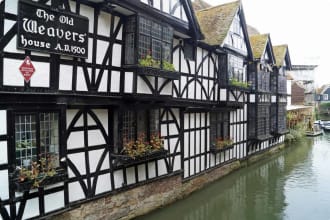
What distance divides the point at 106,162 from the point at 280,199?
6.99 m

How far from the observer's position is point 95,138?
307 inches

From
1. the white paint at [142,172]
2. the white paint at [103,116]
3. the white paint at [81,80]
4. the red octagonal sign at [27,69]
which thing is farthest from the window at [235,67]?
the red octagonal sign at [27,69]

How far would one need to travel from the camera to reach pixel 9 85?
5824 millimetres

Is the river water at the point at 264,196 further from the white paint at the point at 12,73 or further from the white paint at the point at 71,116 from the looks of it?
the white paint at the point at 12,73

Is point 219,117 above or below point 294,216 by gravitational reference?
above

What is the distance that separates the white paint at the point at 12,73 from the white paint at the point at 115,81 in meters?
2.47

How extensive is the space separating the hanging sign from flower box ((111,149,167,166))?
2833mm

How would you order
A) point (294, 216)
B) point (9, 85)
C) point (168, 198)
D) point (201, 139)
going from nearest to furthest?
1. point (9, 85)
2. point (294, 216)
3. point (168, 198)
4. point (201, 139)

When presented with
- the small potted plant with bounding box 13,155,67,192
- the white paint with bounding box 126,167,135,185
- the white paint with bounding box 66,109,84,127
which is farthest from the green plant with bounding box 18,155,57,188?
the white paint with bounding box 126,167,135,185

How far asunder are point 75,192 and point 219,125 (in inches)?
340

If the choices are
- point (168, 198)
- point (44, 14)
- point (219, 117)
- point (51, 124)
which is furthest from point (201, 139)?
point (44, 14)

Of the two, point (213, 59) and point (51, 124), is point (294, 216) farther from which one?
point (51, 124)

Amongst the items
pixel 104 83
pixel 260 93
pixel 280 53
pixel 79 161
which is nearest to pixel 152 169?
pixel 79 161

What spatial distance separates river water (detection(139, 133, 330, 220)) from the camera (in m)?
9.80
